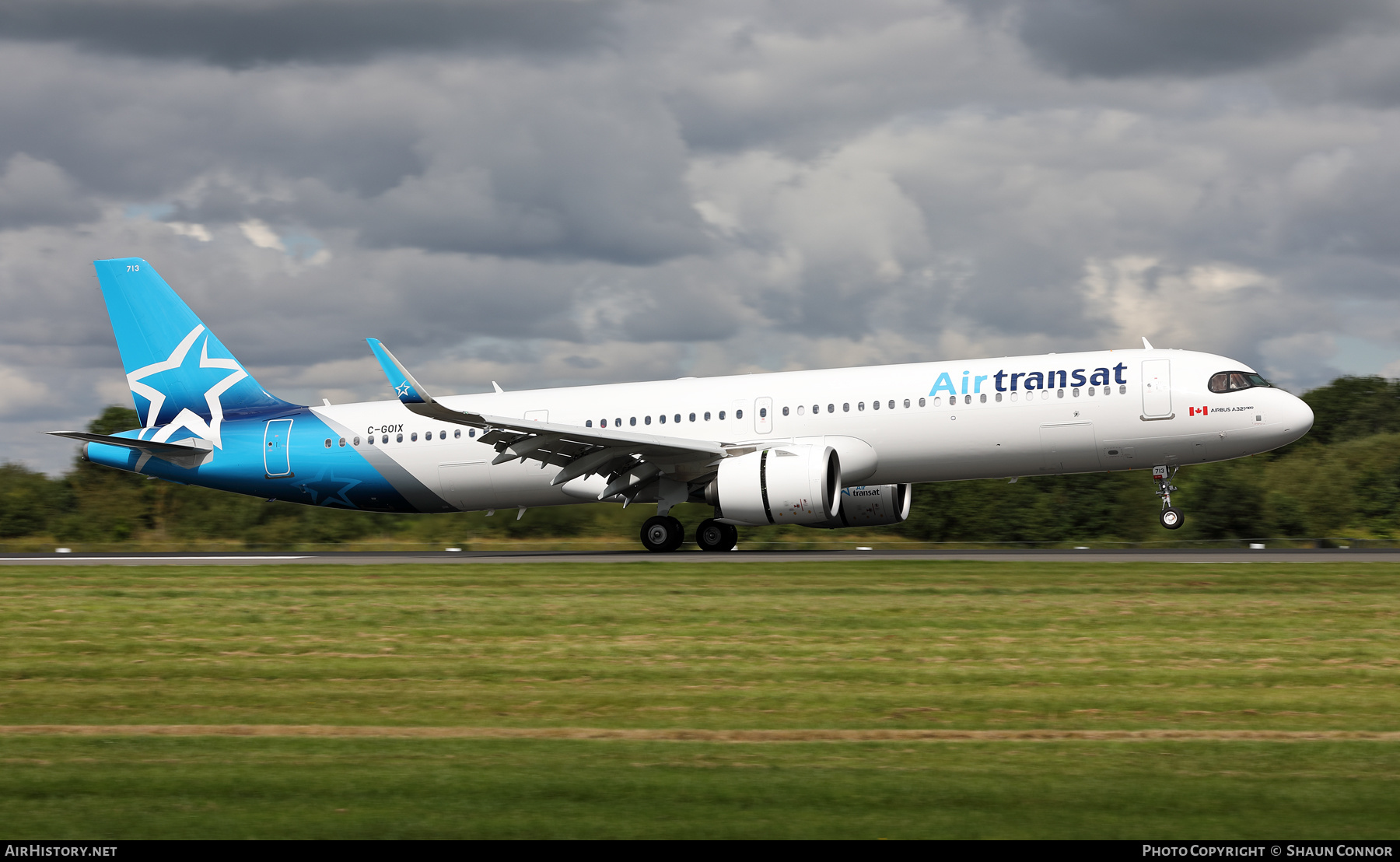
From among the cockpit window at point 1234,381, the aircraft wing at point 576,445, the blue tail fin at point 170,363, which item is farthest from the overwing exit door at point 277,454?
the cockpit window at point 1234,381

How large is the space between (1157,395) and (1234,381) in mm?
1619

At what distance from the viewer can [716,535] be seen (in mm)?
28406

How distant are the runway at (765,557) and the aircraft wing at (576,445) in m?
1.88

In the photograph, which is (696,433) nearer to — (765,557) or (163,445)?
(765,557)

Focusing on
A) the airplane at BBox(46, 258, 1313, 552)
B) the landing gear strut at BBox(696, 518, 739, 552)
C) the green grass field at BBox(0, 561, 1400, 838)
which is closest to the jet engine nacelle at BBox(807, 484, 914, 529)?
the airplane at BBox(46, 258, 1313, 552)

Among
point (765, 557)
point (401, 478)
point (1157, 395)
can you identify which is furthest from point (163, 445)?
point (1157, 395)

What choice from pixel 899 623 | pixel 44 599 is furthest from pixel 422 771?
pixel 44 599

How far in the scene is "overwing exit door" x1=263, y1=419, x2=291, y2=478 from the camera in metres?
30.5

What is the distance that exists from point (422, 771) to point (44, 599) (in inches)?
504

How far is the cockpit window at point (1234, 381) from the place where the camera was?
25344 mm

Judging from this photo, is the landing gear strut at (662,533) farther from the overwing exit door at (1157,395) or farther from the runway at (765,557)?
the overwing exit door at (1157,395)

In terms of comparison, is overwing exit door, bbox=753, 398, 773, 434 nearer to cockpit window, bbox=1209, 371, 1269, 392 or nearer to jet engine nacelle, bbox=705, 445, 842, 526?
jet engine nacelle, bbox=705, 445, 842, 526

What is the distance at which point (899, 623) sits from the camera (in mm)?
13812
